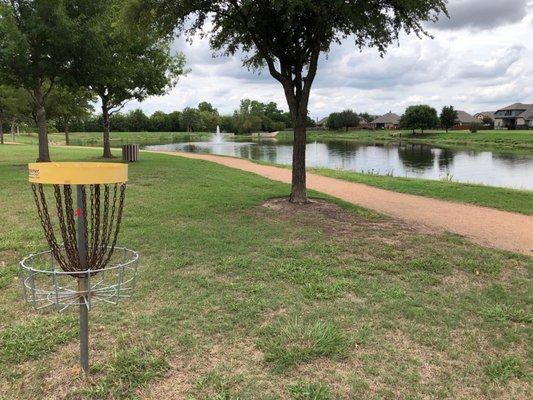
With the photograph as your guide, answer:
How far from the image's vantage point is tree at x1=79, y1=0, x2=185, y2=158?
1324 cm

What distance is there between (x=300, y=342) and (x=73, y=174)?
6.78 ft

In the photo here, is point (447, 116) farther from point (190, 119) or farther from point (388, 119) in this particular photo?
point (190, 119)

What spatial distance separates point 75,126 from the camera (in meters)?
88.9

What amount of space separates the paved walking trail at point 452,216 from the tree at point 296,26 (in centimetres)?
232

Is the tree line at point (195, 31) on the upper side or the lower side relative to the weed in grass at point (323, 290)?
upper

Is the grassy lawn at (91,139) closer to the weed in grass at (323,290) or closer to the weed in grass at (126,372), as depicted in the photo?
the weed in grass at (323,290)

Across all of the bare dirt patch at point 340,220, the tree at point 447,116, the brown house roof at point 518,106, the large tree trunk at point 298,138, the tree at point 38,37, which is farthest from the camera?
the brown house roof at point 518,106

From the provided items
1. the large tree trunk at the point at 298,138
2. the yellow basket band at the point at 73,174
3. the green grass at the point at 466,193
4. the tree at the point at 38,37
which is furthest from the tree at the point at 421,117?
the yellow basket band at the point at 73,174

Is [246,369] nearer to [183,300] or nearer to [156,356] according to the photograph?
[156,356]

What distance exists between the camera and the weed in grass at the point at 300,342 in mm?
3328

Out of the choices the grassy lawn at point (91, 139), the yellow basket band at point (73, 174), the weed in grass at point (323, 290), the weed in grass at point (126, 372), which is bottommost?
the weed in grass at point (126, 372)

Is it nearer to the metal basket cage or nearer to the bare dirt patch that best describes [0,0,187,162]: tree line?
the bare dirt patch

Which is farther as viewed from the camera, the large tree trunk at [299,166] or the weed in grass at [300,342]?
the large tree trunk at [299,166]

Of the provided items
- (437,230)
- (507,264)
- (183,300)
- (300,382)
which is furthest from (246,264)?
(437,230)
